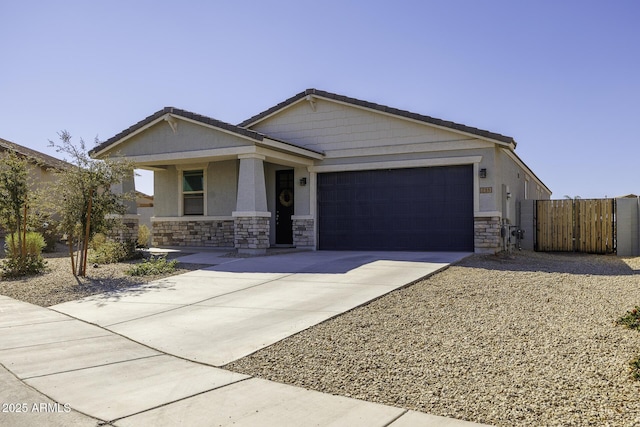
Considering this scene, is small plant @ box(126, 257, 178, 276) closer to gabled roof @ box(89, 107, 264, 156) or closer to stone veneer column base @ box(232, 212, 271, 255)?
stone veneer column base @ box(232, 212, 271, 255)

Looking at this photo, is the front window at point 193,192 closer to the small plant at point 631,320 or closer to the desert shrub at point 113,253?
the desert shrub at point 113,253

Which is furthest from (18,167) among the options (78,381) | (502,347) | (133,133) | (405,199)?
(502,347)

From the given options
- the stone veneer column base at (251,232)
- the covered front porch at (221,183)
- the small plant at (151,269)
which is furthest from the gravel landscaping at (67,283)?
the covered front porch at (221,183)

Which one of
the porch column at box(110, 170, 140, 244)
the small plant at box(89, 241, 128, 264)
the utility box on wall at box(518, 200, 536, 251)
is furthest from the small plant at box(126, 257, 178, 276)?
the utility box on wall at box(518, 200, 536, 251)

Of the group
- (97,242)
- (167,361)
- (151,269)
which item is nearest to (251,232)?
(151,269)

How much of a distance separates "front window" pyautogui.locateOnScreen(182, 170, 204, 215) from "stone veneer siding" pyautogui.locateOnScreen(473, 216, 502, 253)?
29.9 feet

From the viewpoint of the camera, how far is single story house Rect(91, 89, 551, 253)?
571 inches

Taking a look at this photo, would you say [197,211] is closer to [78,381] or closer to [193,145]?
[193,145]

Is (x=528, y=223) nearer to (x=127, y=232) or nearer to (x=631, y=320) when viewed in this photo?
(x=631, y=320)

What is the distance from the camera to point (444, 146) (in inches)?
594

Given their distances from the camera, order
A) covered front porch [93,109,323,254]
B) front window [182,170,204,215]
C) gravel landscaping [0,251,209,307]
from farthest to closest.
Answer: front window [182,170,204,215], covered front porch [93,109,323,254], gravel landscaping [0,251,209,307]

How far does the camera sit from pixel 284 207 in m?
17.7

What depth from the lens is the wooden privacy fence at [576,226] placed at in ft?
59.3

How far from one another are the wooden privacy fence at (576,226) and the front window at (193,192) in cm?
1210
